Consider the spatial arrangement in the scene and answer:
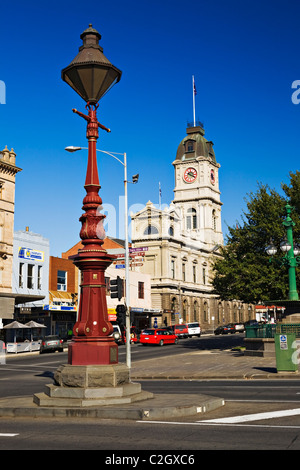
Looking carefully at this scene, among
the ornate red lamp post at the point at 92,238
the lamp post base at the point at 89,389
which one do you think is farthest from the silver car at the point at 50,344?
the lamp post base at the point at 89,389

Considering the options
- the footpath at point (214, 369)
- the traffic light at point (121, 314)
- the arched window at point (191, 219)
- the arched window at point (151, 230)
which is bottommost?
the footpath at point (214, 369)

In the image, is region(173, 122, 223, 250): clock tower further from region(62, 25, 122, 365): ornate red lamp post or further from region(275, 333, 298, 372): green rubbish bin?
region(62, 25, 122, 365): ornate red lamp post

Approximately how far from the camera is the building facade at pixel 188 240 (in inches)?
2977

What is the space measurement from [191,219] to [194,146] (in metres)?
15.3

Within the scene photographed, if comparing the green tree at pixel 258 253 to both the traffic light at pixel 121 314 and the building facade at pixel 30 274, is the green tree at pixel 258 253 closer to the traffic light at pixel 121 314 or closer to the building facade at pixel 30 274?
the traffic light at pixel 121 314

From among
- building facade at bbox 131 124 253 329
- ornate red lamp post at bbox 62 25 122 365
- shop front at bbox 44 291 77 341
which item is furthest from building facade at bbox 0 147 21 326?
ornate red lamp post at bbox 62 25 122 365

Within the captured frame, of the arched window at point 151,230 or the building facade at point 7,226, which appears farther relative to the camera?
the arched window at point 151,230

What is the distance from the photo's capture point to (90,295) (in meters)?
11.2

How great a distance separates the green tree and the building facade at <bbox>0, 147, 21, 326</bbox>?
18220 millimetres

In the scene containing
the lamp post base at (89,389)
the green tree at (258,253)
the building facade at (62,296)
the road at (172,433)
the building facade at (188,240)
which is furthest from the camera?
the building facade at (188,240)

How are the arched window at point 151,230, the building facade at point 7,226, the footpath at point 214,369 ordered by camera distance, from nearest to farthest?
1. the footpath at point 214,369
2. the building facade at point 7,226
3. the arched window at point 151,230

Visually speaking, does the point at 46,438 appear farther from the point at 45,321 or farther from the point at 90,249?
the point at 45,321

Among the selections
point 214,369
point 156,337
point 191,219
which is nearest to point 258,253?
point 214,369

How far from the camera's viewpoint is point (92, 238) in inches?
459
